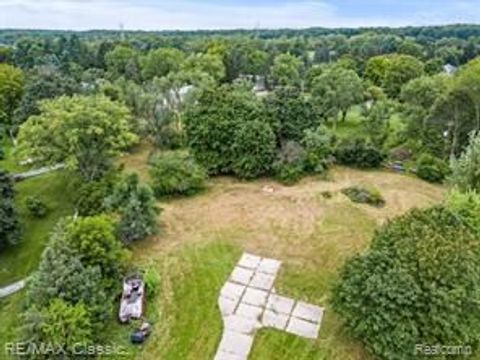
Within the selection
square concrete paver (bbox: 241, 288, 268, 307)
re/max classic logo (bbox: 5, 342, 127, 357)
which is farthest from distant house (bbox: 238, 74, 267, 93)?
re/max classic logo (bbox: 5, 342, 127, 357)

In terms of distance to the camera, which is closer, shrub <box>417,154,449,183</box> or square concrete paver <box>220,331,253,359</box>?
square concrete paver <box>220,331,253,359</box>

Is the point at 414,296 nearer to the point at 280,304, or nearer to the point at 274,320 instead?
the point at 274,320

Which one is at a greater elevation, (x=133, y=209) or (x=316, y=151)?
(x=133, y=209)

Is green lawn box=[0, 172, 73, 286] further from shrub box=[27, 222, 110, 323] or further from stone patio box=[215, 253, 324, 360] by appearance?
stone patio box=[215, 253, 324, 360]

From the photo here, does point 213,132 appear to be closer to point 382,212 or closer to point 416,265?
point 382,212

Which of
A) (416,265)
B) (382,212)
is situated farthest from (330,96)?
(416,265)

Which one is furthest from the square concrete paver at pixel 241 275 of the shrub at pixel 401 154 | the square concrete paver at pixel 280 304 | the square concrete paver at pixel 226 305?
the shrub at pixel 401 154

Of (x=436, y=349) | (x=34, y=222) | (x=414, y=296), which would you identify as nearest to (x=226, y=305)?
(x=414, y=296)
